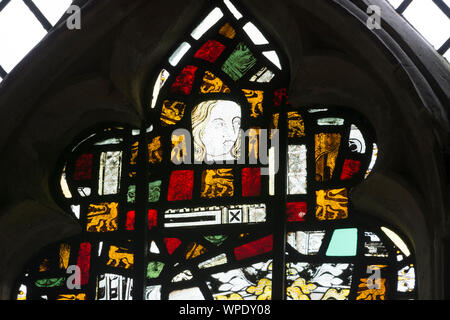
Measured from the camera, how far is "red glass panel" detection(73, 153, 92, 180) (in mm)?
8172

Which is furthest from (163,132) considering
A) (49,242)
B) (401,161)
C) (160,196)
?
(401,161)

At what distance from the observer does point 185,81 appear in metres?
8.40

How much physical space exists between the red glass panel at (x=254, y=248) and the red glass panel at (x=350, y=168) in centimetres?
61

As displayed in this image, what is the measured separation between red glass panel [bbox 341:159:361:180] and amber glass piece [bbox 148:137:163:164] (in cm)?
119

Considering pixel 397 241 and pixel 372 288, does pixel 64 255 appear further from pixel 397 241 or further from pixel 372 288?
pixel 397 241

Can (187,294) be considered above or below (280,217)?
below

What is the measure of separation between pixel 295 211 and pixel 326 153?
445 millimetres

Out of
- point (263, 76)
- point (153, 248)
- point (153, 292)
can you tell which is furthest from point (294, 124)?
point (153, 292)

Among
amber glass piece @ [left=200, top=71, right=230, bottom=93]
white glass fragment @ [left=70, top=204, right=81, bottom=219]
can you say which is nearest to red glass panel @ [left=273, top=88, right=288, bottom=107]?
amber glass piece @ [left=200, top=71, right=230, bottom=93]

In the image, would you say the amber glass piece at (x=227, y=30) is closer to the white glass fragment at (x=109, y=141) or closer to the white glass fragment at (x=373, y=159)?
the white glass fragment at (x=109, y=141)

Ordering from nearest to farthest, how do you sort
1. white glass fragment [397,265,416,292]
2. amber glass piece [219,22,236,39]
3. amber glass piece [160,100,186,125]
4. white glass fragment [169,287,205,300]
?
1. white glass fragment [397,265,416,292]
2. white glass fragment [169,287,205,300]
3. amber glass piece [160,100,186,125]
4. amber glass piece [219,22,236,39]

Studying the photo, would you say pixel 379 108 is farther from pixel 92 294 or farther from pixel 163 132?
pixel 92 294

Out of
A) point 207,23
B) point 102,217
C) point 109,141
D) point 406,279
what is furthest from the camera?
point 207,23

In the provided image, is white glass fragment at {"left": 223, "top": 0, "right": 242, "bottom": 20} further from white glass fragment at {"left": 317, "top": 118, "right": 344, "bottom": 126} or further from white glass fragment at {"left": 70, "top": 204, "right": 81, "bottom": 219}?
white glass fragment at {"left": 70, "top": 204, "right": 81, "bottom": 219}
